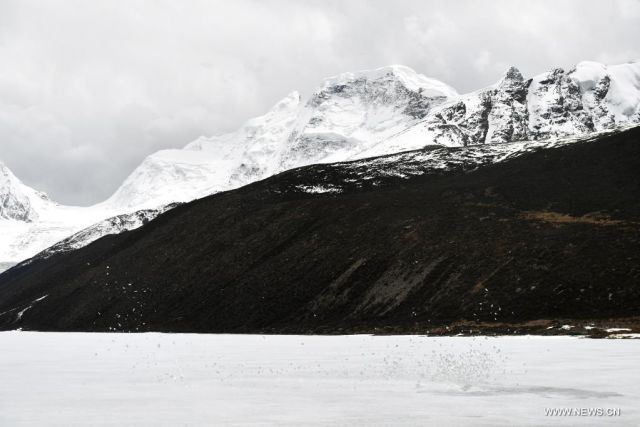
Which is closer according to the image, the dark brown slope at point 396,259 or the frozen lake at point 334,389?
the frozen lake at point 334,389

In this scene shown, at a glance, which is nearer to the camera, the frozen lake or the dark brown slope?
the frozen lake

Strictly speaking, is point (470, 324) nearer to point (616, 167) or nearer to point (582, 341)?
point (582, 341)

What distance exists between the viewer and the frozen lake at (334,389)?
19.0 m

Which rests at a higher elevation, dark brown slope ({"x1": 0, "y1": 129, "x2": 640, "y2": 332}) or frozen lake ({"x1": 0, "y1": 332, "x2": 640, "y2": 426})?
dark brown slope ({"x1": 0, "y1": 129, "x2": 640, "y2": 332})

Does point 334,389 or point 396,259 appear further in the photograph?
point 396,259

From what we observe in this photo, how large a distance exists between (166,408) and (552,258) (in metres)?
72.1

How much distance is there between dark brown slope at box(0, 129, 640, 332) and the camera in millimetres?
81500

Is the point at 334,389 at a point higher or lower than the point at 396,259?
lower

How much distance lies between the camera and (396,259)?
101 meters

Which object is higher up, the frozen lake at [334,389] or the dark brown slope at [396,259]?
the dark brown slope at [396,259]

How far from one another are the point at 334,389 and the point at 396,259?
76.0 meters

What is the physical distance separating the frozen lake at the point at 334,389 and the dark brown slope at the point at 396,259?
136ft

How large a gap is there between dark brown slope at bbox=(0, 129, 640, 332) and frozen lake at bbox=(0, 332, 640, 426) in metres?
41.4

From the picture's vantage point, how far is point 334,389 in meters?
25.3
